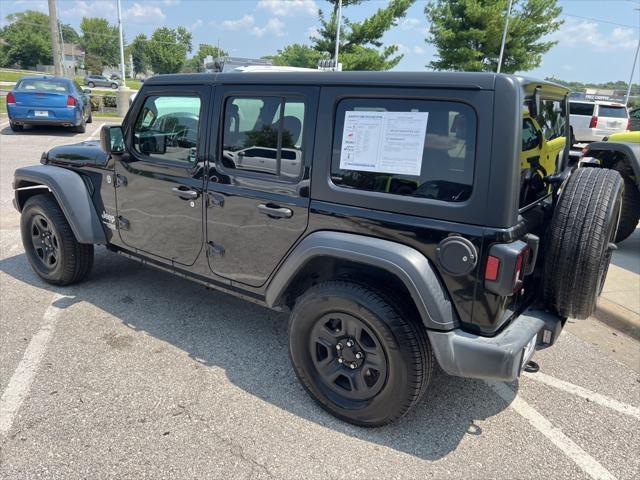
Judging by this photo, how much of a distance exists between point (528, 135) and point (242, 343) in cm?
229

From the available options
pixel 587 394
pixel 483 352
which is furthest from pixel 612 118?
Answer: pixel 483 352

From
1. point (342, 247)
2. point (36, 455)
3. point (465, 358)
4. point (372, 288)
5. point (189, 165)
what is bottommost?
point (36, 455)

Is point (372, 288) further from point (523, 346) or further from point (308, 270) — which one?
point (523, 346)

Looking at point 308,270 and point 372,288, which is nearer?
point 372,288

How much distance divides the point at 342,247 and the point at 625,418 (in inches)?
77.9

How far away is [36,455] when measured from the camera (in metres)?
2.37

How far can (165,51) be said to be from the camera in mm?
87000

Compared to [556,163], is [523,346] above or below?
below

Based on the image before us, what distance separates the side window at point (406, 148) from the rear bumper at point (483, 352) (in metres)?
0.66

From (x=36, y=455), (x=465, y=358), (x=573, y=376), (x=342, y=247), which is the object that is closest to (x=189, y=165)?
(x=342, y=247)

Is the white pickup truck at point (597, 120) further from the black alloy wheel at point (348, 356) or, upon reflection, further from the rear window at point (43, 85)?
the black alloy wheel at point (348, 356)

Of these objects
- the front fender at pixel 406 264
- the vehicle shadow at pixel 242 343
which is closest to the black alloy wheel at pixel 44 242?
the vehicle shadow at pixel 242 343

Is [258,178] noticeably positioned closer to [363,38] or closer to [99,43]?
[363,38]

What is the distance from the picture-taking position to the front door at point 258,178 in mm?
2738
